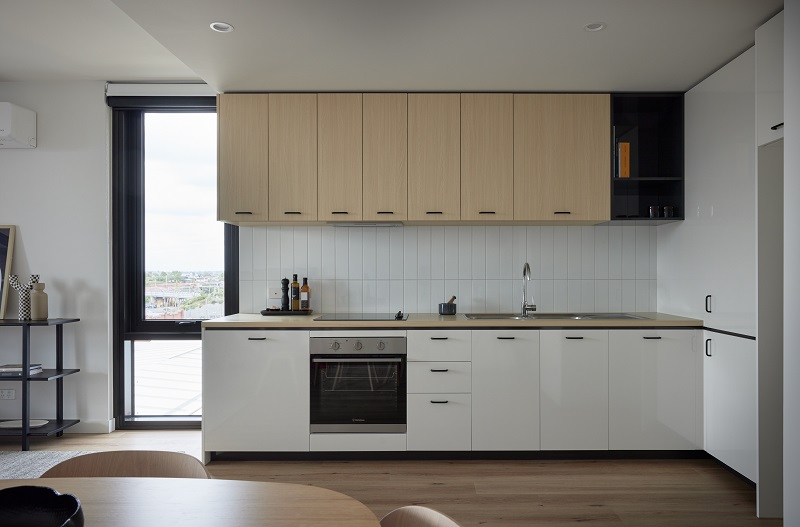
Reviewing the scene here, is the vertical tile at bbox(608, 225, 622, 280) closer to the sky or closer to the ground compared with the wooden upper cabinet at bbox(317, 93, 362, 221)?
closer to the ground

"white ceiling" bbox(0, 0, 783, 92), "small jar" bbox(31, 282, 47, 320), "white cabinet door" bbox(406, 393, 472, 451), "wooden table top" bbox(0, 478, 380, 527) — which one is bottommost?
"white cabinet door" bbox(406, 393, 472, 451)

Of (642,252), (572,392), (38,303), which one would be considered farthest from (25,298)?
(642,252)

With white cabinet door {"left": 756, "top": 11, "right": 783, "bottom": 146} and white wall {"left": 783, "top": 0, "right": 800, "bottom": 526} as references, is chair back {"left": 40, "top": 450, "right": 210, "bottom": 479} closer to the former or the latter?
white wall {"left": 783, "top": 0, "right": 800, "bottom": 526}

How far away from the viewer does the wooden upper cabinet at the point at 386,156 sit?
3.83 meters

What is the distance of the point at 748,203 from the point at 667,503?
166cm

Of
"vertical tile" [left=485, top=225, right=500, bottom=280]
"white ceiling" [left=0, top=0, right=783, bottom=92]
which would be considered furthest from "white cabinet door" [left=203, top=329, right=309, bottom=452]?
"white ceiling" [left=0, top=0, right=783, bottom=92]

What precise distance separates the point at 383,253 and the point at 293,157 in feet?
3.19

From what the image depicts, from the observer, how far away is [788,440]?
2199 mm

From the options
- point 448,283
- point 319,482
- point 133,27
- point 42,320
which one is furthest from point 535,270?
point 42,320

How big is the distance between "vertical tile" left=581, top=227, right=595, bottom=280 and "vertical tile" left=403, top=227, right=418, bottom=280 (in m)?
1.25

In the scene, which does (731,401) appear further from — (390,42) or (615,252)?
(390,42)

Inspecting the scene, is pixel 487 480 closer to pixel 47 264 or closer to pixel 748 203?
pixel 748 203

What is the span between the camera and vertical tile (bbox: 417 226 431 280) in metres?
4.24

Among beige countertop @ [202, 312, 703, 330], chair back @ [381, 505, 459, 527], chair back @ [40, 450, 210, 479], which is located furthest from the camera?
beige countertop @ [202, 312, 703, 330]
